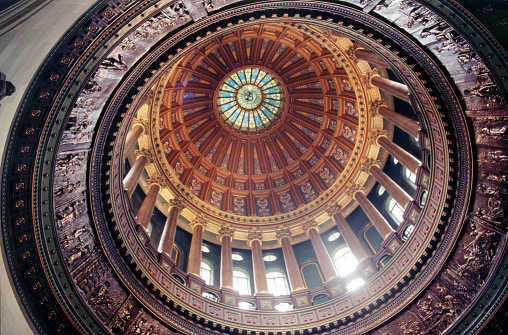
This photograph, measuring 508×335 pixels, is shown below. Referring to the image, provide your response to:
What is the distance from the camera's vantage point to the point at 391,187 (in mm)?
18406

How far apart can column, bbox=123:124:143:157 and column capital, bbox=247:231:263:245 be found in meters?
8.85

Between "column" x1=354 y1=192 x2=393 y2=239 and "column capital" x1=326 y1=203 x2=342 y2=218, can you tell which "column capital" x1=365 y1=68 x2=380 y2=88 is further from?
"column capital" x1=326 y1=203 x2=342 y2=218

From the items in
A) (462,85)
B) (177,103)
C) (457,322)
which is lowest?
(457,322)

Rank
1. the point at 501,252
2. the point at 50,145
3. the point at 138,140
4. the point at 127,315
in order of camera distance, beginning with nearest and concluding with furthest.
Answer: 1. the point at 50,145
2. the point at 501,252
3. the point at 127,315
4. the point at 138,140

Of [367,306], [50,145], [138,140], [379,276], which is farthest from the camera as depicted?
[138,140]

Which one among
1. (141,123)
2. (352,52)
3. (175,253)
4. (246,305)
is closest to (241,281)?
(246,305)

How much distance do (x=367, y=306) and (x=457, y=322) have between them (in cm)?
314

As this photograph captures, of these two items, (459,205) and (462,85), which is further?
(459,205)

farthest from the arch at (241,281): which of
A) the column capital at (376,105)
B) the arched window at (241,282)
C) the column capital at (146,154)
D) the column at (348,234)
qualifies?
the column capital at (376,105)

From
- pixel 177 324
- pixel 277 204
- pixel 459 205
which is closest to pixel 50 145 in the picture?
pixel 177 324

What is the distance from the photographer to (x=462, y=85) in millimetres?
10852

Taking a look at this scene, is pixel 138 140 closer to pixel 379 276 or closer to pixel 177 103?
pixel 177 103

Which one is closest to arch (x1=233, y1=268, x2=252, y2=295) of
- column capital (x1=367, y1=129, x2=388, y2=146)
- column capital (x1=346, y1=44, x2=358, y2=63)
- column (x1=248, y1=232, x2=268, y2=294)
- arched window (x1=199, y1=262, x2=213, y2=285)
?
column (x1=248, y1=232, x2=268, y2=294)

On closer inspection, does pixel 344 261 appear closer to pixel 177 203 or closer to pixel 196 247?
pixel 196 247
